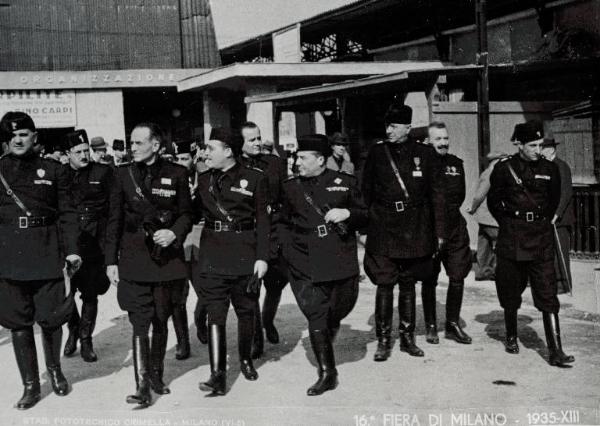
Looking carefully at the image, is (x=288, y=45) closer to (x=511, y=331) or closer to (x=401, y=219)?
(x=401, y=219)

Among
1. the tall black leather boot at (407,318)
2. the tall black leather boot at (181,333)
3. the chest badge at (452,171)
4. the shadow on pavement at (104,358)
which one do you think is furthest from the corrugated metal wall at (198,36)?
the tall black leather boot at (407,318)

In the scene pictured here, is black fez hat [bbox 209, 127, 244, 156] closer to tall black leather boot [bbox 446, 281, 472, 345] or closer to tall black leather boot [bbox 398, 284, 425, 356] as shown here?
tall black leather boot [bbox 398, 284, 425, 356]

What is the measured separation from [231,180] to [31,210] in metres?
1.48

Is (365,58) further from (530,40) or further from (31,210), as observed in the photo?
(31,210)

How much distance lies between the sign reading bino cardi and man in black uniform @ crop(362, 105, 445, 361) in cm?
2265

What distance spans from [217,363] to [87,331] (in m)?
1.86

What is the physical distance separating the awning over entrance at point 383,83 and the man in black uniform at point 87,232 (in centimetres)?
538

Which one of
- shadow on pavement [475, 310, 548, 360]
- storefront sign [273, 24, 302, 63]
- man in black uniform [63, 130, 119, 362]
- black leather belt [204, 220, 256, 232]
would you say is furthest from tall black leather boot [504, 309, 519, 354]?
storefront sign [273, 24, 302, 63]

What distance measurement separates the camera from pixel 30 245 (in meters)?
5.48

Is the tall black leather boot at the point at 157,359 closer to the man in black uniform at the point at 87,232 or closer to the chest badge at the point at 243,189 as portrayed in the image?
the chest badge at the point at 243,189

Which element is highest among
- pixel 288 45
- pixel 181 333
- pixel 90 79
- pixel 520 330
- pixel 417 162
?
pixel 90 79

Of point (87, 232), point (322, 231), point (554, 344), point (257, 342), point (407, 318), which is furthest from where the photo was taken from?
point (87, 232)

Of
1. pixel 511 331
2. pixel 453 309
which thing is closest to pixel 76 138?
pixel 453 309

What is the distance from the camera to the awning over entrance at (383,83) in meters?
11.1
